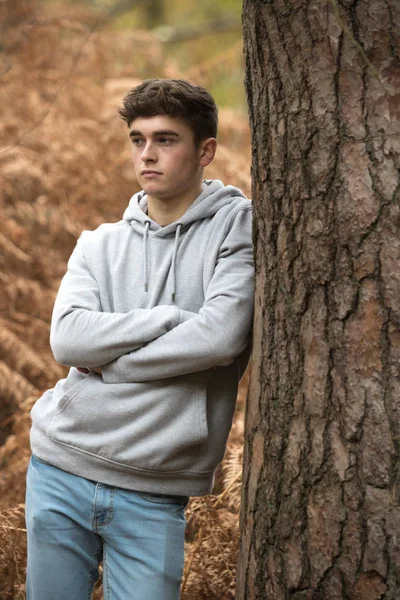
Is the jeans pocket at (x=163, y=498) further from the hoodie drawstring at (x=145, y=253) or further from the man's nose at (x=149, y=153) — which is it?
the man's nose at (x=149, y=153)

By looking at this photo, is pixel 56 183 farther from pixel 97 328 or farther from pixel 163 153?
pixel 97 328

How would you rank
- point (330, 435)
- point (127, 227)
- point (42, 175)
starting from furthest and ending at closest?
point (42, 175), point (127, 227), point (330, 435)

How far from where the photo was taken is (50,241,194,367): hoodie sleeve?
92.0 inches

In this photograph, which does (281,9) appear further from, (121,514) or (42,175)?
(42,175)

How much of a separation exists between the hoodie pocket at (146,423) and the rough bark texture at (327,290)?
267mm

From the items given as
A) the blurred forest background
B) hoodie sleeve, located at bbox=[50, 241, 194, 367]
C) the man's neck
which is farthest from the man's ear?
the blurred forest background

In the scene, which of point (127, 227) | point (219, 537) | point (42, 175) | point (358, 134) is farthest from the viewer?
point (42, 175)

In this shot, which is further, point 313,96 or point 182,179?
point 182,179

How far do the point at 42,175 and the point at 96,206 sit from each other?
508 millimetres

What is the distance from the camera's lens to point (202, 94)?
2547 millimetres

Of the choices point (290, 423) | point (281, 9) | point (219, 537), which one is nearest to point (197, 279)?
point (290, 423)

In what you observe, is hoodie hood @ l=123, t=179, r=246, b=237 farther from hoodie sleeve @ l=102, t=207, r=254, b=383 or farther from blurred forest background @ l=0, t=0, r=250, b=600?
blurred forest background @ l=0, t=0, r=250, b=600

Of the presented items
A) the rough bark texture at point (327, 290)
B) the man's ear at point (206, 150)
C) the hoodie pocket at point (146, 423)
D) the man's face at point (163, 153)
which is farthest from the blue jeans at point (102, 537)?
the man's ear at point (206, 150)

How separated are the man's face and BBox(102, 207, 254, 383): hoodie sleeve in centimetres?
29
